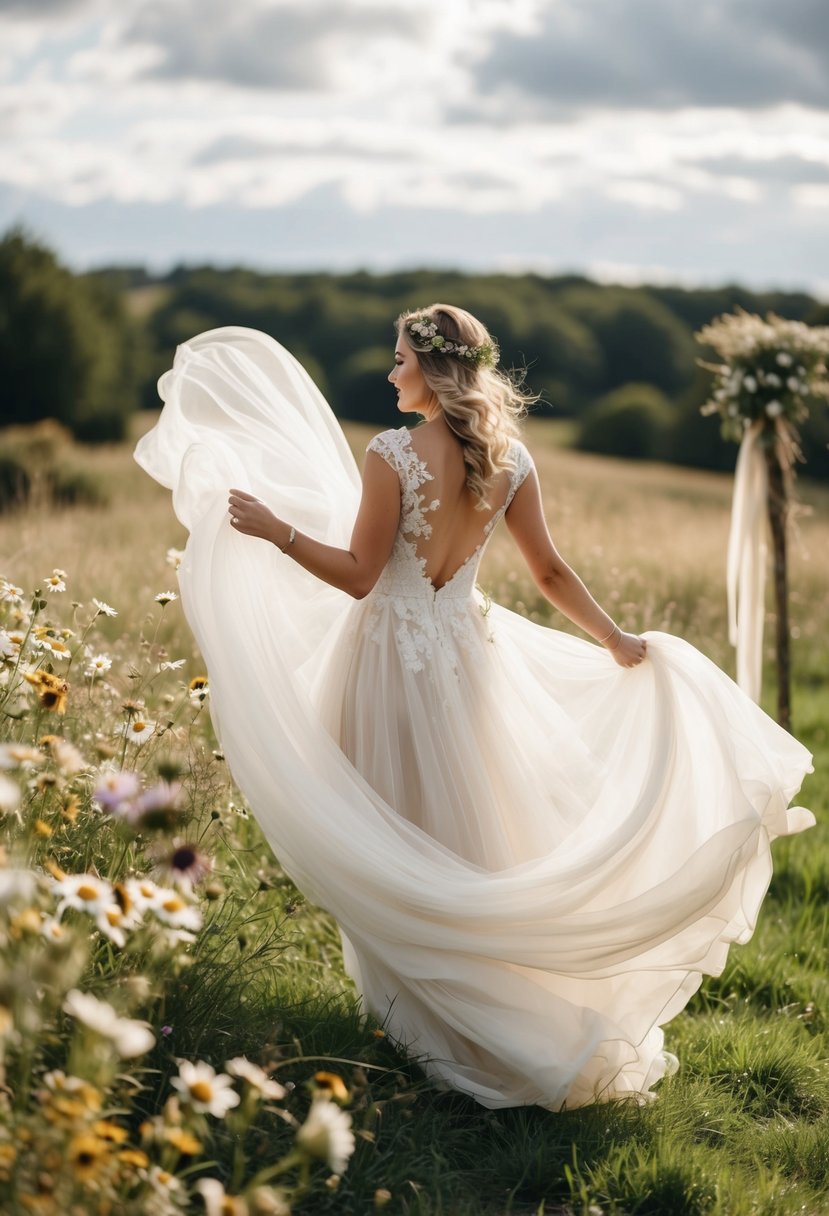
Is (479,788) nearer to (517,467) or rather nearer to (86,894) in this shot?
(517,467)

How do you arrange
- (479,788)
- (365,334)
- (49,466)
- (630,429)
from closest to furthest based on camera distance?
(479,788), (49,466), (630,429), (365,334)

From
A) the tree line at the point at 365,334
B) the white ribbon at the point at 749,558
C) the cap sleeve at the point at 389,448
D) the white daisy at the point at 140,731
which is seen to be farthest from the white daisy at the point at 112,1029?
the tree line at the point at 365,334

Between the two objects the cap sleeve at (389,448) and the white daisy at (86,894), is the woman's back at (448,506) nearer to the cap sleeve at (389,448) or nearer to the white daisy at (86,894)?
the cap sleeve at (389,448)

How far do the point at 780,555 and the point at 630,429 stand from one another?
36.6m

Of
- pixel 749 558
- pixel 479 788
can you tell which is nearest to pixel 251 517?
pixel 479 788

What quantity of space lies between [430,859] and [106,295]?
140ft

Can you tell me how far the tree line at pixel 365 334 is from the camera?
128ft

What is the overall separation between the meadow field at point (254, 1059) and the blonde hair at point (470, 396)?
1.17 metres

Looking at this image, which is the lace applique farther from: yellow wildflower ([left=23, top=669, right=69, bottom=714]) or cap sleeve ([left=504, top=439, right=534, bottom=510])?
yellow wildflower ([left=23, top=669, right=69, bottom=714])

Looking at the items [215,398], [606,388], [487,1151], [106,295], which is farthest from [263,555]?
[606,388]

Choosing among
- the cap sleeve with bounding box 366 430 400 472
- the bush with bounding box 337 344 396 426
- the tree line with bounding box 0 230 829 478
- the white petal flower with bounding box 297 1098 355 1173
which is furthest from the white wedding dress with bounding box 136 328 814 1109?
the bush with bounding box 337 344 396 426

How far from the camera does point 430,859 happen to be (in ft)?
11.4

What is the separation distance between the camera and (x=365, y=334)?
2128 inches

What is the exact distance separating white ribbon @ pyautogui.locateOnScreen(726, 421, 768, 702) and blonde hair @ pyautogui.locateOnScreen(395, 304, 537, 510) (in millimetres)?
4008
